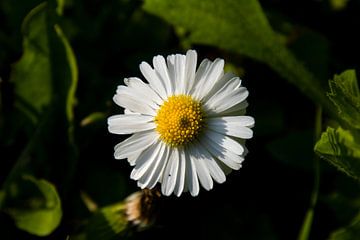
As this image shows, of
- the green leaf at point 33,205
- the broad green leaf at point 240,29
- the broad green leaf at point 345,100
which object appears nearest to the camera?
the broad green leaf at point 345,100

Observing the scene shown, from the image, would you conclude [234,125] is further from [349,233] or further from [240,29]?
[240,29]

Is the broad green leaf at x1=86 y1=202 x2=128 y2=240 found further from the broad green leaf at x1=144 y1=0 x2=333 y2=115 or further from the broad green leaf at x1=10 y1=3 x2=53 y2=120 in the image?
the broad green leaf at x1=144 y1=0 x2=333 y2=115

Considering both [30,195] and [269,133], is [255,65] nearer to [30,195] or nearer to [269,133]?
[269,133]

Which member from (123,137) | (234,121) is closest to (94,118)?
(123,137)

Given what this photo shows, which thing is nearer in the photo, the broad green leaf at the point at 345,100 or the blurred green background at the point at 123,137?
the broad green leaf at the point at 345,100

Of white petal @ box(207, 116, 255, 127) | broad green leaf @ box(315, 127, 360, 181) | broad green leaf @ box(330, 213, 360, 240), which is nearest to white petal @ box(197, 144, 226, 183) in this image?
white petal @ box(207, 116, 255, 127)

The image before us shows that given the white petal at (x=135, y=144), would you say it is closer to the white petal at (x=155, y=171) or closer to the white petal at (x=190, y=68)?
the white petal at (x=155, y=171)

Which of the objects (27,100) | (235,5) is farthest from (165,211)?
(235,5)

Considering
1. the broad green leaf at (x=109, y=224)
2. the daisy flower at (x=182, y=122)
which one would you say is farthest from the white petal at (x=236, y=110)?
the broad green leaf at (x=109, y=224)

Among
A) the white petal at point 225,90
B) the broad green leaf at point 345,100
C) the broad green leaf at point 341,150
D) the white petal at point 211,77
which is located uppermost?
the white petal at point 211,77
